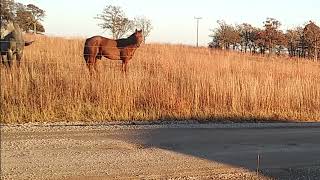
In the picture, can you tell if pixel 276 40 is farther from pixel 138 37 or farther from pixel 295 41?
pixel 138 37

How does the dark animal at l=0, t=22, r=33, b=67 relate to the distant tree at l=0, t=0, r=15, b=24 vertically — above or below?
below

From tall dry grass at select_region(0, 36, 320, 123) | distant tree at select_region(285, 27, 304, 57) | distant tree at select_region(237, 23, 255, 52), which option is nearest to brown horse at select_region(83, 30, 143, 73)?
tall dry grass at select_region(0, 36, 320, 123)

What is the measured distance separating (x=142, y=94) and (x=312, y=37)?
3623 cm

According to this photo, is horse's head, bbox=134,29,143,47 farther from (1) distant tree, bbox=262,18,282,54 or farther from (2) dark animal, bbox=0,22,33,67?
(1) distant tree, bbox=262,18,282,54

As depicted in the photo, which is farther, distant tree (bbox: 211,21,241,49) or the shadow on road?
distant tree (bbox: 211,21,241,49)

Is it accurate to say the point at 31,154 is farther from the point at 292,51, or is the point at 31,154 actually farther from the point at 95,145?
the point at 292,51

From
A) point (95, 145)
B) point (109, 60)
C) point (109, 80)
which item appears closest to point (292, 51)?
point (109, 60)

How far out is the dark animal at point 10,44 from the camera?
14623mm

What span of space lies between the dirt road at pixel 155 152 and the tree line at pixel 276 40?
118 feet

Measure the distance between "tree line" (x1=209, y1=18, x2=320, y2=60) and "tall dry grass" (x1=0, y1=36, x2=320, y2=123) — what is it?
96.3 ft

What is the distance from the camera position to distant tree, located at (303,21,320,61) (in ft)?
151

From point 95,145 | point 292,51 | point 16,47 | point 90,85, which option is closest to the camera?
point 95,145

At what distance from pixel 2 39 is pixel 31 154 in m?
8.61

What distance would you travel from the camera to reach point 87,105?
541 inches
